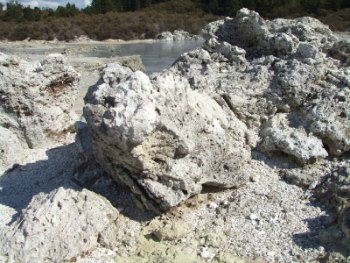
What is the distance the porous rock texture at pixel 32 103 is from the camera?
8.25 m

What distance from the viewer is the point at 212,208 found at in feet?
20.3

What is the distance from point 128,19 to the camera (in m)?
75.6

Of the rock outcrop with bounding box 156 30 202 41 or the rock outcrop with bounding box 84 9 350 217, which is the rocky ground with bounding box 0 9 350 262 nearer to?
the rock outcrop with bounding box 84 9 350 217

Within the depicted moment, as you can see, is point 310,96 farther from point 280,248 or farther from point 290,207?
point 280,248

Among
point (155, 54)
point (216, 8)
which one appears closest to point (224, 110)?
point (155, 54)

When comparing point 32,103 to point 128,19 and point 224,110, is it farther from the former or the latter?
point 128,19

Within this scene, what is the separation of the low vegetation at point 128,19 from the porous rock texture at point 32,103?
178 feet

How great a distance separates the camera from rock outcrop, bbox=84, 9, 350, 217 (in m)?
5.71

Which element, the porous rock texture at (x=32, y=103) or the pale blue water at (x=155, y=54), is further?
the pale blue water at (x=155, y=54)

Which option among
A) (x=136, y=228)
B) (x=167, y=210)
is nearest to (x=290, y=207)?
(x=167, y=210)

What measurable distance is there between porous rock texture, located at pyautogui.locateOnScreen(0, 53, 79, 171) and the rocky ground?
4 centimetres

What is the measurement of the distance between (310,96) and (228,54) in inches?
71.2

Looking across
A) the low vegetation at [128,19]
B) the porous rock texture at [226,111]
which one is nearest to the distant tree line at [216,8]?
the low vegetation at [128,19]

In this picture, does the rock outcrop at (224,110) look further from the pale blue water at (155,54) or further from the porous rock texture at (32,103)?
the pale blue water at (155,54)
